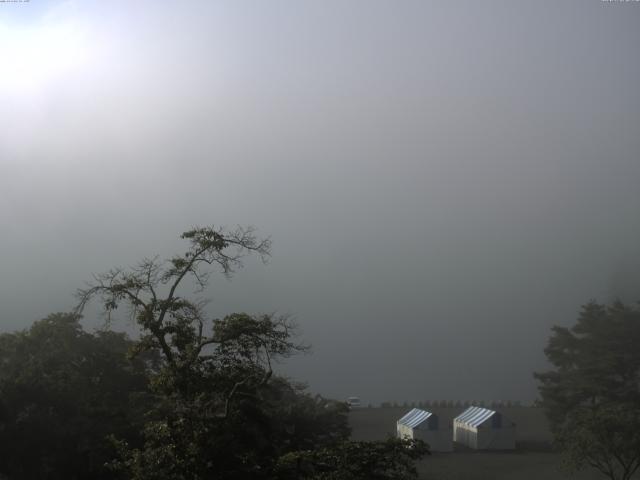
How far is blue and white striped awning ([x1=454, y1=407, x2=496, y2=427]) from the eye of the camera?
33.0m

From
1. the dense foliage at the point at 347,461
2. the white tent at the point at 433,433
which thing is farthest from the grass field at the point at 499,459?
the dense foliage at the point at 347,461

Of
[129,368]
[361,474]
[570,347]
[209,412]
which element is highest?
[570,347]

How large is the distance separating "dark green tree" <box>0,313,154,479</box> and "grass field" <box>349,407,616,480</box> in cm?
1017

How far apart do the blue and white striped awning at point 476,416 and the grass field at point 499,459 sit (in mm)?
1430

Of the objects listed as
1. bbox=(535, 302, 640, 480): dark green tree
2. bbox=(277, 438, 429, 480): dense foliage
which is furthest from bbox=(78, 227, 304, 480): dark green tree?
bbox=(535, 302, 640, 480): dark green tree

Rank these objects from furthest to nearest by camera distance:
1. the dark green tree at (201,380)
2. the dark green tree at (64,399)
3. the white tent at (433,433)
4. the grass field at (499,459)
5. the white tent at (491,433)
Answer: the white tent at (491,433) → the white tent at (433,433) → the grass field at (499,459) → the dark green tree at (64,399) → the dark green tree at (201,380)

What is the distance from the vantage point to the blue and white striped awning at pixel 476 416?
1298 inches

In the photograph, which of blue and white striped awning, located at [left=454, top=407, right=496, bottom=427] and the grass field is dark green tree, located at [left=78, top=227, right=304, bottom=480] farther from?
blue and white striped awning, located at [left=454, top=407, right=496, bottom=427]

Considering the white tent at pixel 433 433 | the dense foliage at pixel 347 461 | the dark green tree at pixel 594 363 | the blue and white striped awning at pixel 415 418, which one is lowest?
the dense foliage at pixel 347 461

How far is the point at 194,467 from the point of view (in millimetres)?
9875

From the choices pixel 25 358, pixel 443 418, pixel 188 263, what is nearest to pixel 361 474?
pixel 188 263

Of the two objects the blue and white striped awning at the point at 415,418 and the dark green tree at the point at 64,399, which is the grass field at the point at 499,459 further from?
the dark green tree at the point at 64,399

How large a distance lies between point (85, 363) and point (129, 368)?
1794 millimetres

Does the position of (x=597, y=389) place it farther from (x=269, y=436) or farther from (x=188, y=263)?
(x=188, y=263)
